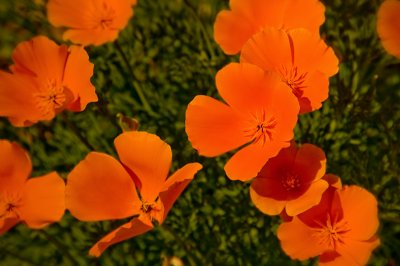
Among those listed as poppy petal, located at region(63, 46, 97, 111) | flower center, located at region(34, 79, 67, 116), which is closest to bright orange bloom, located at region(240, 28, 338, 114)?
poppy petal, located at region(63, 46, 97, 111)

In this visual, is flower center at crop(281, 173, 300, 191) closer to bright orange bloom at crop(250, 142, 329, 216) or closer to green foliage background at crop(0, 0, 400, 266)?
bright orange bloom at crop(250, 142, 329, 216)

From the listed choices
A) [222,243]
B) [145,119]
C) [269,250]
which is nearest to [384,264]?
[269,250]

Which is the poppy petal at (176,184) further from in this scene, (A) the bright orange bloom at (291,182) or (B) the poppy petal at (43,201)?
(B) the poppy petal at (43,201)

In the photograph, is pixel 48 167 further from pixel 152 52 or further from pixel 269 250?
pixel 269 250

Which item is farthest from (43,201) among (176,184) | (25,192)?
(176,184)

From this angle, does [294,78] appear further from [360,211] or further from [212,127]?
[360,211]
